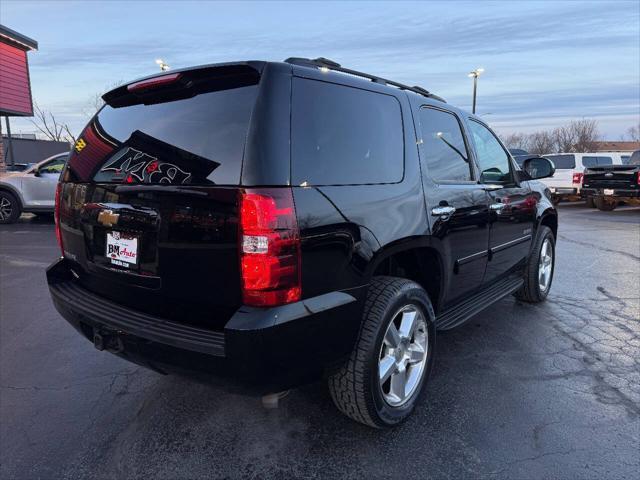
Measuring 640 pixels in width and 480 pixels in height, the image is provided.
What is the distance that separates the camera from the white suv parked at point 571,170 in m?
16.9

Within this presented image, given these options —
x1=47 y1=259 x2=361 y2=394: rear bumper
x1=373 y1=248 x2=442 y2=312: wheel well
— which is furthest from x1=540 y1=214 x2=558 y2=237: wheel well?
x1=47 y1=259 x2=361 y2=394: rear bumper

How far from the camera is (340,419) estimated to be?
9.09 feet

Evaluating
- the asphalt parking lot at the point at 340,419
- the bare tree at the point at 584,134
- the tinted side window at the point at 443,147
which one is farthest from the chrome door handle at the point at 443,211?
the bare tree at the point at 584,134

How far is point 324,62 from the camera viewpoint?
8.64 ft

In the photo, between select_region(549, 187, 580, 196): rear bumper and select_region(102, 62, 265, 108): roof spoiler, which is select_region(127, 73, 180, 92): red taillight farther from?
select_region(549, 187, 580, 196): rear bumper

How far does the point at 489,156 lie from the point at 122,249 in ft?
10.1

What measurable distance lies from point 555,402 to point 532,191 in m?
2.31

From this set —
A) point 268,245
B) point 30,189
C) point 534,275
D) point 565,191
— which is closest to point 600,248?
point 534,275

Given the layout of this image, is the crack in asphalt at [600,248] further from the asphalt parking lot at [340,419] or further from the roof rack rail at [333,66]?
the roof rack rail at [333,66]

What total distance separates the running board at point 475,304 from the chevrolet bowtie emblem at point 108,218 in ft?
6.87

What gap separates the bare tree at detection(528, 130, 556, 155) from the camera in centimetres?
5524

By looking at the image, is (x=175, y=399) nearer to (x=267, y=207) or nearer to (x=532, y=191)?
(x=267, y=207)

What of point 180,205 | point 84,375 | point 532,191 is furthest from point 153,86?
point 532,191

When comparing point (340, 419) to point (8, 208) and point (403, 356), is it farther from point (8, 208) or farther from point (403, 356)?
point (8, 208)
